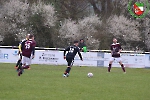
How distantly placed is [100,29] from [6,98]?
39166 millimetres

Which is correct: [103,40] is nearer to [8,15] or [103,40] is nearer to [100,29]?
[100,29]

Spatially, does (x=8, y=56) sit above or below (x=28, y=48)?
below

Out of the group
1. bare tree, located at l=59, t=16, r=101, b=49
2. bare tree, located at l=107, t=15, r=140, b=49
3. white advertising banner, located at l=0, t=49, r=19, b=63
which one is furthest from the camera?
bare tree, located at l=107, t=15, r=140, b=49

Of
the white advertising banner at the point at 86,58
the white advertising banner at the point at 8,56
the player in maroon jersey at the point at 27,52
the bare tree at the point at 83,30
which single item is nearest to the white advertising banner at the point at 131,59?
the white advertising banner at the point at 86,58

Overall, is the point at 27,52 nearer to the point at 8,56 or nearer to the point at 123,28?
the point at 8,56

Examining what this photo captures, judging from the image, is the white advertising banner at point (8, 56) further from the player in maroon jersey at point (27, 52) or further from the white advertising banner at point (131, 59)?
the player in maroon jersey at point (27, 52)

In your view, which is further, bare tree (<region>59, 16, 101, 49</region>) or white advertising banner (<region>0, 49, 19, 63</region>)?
bare tree (<region>59, 16, 101, 49</region>)

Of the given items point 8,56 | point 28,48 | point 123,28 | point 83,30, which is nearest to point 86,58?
point 8,56

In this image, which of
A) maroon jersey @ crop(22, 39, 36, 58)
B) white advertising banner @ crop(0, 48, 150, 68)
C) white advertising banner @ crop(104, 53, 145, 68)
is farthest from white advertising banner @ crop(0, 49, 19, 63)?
maroon jersey @ crop(22, 39, 36, 58)

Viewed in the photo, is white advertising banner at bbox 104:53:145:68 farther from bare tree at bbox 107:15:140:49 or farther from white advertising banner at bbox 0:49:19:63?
bare tree at bbox 107:15:140:49

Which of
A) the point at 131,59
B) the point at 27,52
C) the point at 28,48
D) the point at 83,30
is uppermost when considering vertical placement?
the point at 83,30

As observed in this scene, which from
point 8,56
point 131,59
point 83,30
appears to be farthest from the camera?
point 83,30

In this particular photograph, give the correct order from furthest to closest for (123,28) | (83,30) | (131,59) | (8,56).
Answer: (123,28) < (83,30) < (8,56) < (131,59)

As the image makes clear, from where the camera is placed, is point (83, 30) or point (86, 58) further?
point (83, 30)
